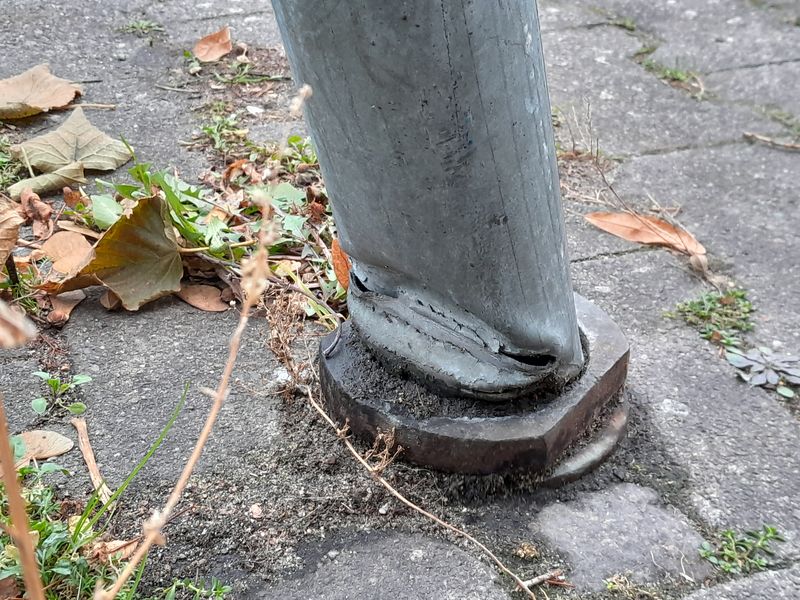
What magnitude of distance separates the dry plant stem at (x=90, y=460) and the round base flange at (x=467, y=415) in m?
0.38

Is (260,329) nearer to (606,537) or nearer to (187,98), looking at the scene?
(606,537)

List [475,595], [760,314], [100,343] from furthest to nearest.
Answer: [760,314]
[100,343]
[475,595]

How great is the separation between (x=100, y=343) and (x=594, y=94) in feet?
5.94

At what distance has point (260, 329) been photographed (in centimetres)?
164

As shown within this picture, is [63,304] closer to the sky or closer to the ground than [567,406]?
closer to the sky

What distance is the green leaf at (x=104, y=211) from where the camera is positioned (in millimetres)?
1749

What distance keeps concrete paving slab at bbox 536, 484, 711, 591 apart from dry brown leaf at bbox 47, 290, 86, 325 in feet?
3.32

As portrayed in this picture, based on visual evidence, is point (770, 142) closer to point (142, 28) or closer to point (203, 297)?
point (203, 297)

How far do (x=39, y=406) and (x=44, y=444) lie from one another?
0.30ft

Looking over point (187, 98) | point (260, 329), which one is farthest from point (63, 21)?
point (260, 329)

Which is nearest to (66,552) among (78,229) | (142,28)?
(78,229)

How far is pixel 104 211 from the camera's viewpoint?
175 centimetres

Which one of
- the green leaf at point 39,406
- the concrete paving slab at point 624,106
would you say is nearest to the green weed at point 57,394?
the green leaf at point 39,406

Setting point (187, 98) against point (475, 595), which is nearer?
point (475, 595)
